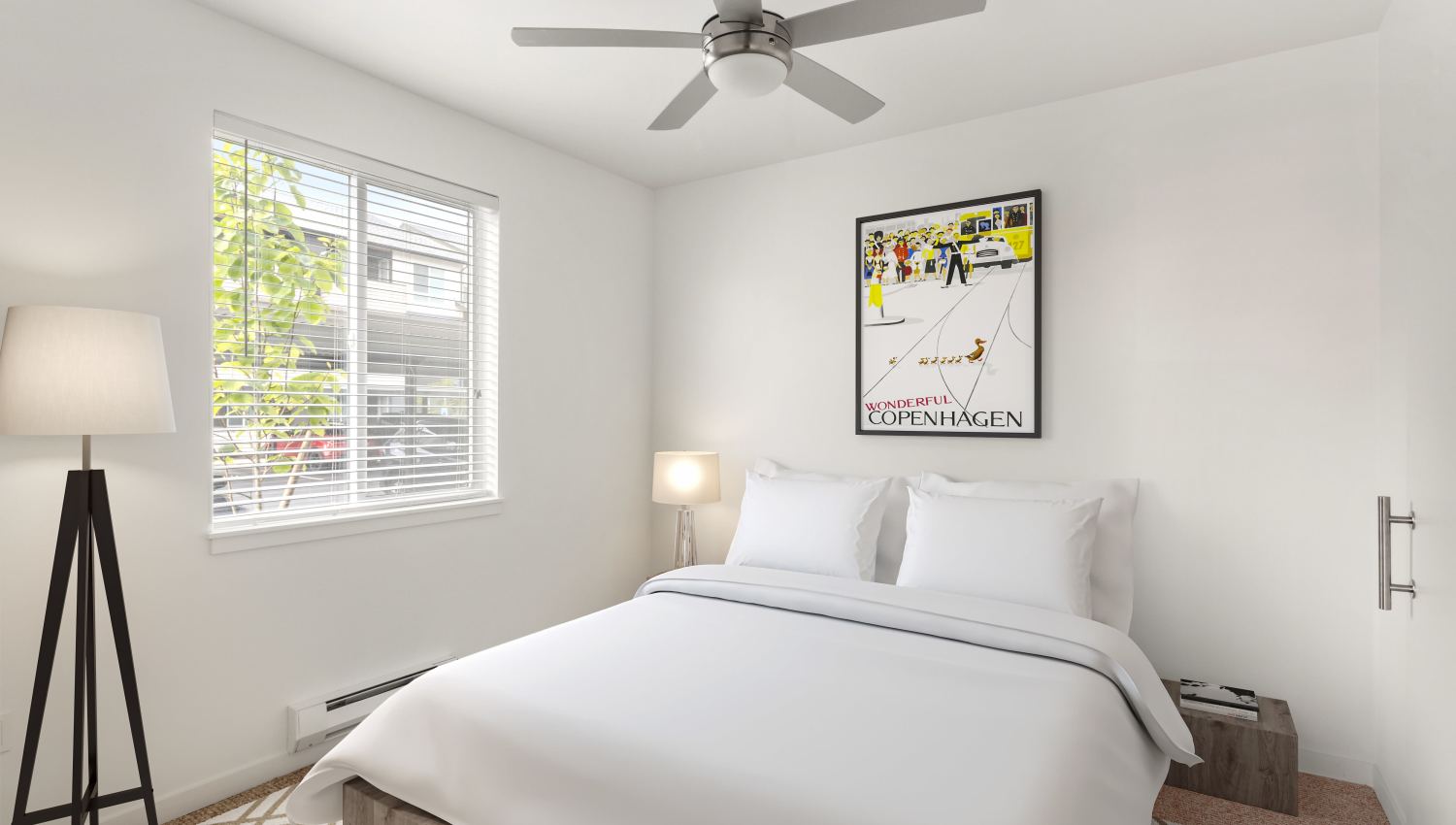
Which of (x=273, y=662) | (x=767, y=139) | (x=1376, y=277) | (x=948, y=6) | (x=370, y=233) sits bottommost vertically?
(x=273, y=662)

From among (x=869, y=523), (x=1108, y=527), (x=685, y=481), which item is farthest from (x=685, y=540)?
(x=1108, y=527)

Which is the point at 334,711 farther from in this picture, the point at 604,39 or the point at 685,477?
the point at 604,39

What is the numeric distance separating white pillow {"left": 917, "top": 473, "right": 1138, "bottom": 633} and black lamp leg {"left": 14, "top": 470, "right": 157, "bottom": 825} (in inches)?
110

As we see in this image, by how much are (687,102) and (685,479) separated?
192 cm

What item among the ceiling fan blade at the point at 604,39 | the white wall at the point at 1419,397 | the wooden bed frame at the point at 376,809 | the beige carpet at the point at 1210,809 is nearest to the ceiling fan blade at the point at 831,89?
the ceiling fan blade at the point at 604,39

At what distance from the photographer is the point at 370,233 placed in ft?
9.43

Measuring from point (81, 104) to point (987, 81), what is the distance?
9.80 ft

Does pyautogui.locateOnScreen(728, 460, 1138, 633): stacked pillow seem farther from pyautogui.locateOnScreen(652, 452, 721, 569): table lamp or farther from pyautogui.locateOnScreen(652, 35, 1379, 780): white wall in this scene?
pyautogui.locateOnScreen(652, 452, 721, 569): table lamp

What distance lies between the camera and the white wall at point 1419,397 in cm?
176

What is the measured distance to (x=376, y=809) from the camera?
1.78 metres

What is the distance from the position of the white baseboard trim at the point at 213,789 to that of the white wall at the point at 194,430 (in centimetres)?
1

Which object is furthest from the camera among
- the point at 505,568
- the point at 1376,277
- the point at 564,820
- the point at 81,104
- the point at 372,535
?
the point at 505,568

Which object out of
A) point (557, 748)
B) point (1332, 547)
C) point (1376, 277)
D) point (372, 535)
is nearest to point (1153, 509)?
point (1332, 547)

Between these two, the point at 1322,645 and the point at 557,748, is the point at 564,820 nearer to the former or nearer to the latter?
the point at 557,748
